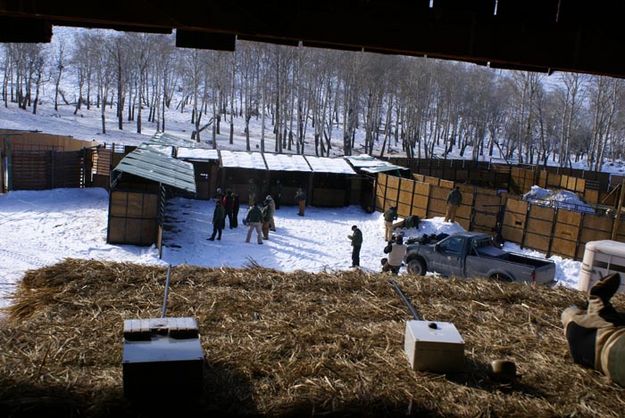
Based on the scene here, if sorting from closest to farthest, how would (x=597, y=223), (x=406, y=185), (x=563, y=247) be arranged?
(x=597, y=223)
(x=563, y=247)
(x=406, y=185)

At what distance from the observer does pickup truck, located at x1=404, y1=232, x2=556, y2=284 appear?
14.9 m

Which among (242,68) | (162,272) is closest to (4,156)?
(162,272)

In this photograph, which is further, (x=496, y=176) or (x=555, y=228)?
(x=496, y=176)

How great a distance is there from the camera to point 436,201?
25.0 m

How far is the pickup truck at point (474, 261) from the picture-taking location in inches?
588

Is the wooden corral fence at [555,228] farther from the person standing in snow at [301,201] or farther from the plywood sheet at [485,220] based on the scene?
the person standing in snow at [301,201]

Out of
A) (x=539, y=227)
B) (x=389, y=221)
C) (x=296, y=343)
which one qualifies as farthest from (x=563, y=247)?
(x=296, y=343)

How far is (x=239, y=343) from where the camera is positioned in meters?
5.89

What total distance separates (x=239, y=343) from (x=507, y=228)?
1840 centimetres

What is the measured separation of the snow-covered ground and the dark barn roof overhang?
31.7ft

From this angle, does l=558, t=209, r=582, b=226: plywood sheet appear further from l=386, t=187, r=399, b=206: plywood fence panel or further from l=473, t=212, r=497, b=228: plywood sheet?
l=386, t=187, r=399, b=206: plywood fence panel

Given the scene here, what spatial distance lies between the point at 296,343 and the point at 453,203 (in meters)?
18.6

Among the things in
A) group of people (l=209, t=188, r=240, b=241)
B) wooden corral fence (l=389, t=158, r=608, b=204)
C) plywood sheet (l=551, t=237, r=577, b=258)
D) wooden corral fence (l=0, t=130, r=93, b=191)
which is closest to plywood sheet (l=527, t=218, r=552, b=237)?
plywood sheet (l=551, t=237, r=577, b=258)

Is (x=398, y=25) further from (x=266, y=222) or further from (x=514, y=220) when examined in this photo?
(x=514, y=220)
